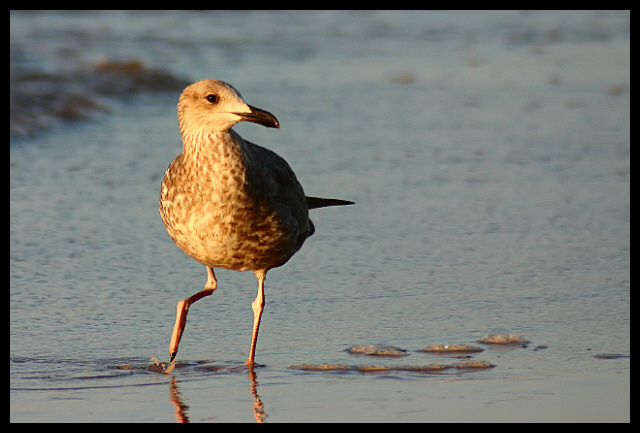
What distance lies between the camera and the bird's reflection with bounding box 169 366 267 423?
4.50 meters

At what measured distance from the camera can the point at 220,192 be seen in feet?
16.8

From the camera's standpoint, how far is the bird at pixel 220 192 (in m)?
5.12

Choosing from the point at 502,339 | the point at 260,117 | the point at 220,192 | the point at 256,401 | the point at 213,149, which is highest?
the point at 260,117

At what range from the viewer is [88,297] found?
6094 mm

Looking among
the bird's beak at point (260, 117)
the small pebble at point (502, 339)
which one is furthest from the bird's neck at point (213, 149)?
the small pebble at point (502, 339)

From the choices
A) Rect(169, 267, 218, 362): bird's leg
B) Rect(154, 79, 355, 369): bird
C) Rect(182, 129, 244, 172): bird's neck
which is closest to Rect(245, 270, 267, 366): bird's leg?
Rect(154, 79, 355, 369): bird

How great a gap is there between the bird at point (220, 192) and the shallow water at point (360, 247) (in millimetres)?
505

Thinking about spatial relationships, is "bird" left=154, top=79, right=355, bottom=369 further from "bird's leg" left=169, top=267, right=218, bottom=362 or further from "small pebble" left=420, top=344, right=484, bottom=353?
"small pebble" left=420, top=344, right=484, bottom=353

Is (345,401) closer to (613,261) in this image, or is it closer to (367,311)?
(367,311)

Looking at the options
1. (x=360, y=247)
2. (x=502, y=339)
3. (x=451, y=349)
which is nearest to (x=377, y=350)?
(x=451, y=349)

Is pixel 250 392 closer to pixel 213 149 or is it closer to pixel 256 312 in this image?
pixel 256 312

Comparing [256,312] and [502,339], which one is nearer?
[502,339]

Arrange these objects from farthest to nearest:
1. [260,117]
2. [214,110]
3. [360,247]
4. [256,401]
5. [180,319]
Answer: [360,247]
[180,319]
[214,110]
[260,117]
[256,401]

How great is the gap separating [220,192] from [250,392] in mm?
926
